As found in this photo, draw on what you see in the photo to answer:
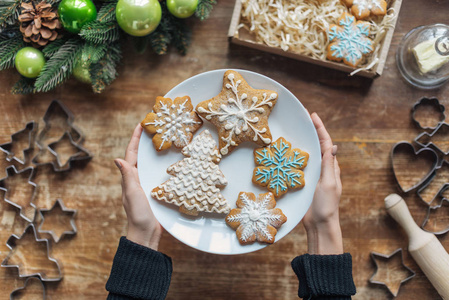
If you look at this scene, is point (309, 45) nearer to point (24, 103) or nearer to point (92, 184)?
point (92, 184)

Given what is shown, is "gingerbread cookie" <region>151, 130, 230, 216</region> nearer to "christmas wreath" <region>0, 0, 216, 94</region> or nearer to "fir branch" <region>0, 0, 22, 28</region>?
"christmas wreath" <region>0, 0, 216, 94</region>

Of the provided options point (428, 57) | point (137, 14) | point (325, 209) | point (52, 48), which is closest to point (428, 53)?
point (428, 57)

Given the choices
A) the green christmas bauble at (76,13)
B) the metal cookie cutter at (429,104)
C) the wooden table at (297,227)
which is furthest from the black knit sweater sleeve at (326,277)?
the green christmas bauble at (76,13)

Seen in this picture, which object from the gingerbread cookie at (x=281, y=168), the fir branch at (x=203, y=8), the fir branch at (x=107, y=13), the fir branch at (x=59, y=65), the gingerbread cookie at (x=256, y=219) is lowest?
the gingerbread cookie at (x=256, y=219)

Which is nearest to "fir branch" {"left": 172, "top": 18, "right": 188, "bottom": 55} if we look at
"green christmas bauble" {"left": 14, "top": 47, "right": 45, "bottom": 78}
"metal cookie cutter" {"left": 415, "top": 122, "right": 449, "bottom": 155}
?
"green christmas bauble" {"left": 14, "top": 47, "right": 45, "bottom": 78}

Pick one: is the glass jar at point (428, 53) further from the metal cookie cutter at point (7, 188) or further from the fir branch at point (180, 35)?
the metal cookie cutter at point (7, 188)

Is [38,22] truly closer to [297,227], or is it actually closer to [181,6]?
[181,6]
